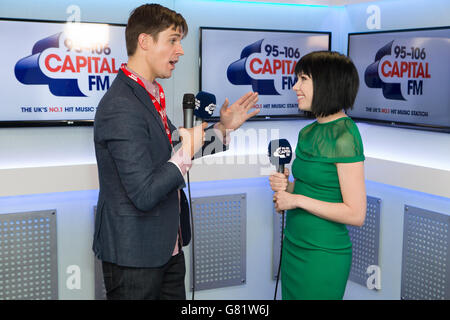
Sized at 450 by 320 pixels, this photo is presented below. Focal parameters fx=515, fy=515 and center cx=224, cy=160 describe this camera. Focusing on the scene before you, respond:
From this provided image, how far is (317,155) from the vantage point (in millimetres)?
2109

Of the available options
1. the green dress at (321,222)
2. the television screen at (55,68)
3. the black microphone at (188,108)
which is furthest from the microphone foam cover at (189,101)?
the television screen at (55,68)

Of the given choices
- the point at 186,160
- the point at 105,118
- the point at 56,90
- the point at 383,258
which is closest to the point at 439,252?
the point at 383,258

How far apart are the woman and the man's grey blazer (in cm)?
57

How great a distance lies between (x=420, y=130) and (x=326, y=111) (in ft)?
4.09

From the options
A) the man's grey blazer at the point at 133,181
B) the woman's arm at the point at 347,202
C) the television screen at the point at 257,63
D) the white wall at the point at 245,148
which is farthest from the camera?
the television screen at the point at 257,63

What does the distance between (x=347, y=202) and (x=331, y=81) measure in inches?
19.4

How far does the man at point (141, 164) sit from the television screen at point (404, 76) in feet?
5.40

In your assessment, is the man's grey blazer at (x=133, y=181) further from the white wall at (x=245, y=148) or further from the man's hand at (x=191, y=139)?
the white wall at (x=245, y=148)

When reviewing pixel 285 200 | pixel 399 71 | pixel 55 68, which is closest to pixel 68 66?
pixel 55 68

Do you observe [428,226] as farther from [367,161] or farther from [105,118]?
[105,118]

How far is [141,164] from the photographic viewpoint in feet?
5.59

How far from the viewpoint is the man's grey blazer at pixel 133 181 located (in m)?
1.71

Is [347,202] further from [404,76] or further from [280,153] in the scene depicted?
[404,76]

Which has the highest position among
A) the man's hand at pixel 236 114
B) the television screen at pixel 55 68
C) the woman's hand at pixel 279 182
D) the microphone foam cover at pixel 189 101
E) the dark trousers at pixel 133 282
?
the television screen at pixel 55 68
